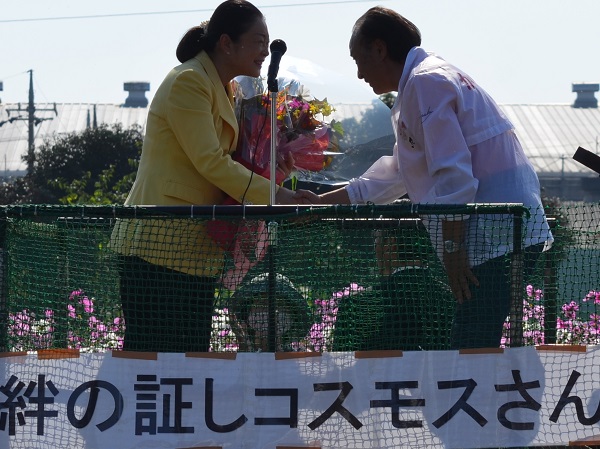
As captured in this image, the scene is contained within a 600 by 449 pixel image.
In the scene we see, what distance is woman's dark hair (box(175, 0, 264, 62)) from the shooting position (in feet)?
16.2

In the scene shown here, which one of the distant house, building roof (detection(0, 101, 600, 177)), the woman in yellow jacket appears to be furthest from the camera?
building roof (detection(0, 101, 600, 177))

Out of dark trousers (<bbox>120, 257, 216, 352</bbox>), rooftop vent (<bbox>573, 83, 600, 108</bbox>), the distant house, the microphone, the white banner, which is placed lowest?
the white banner

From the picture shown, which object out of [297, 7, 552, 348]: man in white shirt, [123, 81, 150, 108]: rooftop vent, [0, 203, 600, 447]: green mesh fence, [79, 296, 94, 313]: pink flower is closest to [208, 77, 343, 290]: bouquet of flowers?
[0, 203, 600, 447]: green mesh fence

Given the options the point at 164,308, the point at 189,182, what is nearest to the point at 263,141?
the point at 189,182

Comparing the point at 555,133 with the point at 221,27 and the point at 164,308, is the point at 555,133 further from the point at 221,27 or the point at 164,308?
the point at 164,308

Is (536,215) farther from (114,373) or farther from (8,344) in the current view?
(8,344)

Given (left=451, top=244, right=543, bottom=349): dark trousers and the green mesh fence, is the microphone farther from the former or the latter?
(left=451, top=244, right=543, bottom=349): dark trousers

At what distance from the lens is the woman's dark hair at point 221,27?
4.93 meters

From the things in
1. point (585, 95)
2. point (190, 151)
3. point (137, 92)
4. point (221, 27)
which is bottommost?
point (190, 151)

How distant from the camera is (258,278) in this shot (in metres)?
4.38

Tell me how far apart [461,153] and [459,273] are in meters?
0.42

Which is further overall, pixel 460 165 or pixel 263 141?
pixel 263 141

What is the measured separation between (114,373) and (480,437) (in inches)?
49.4

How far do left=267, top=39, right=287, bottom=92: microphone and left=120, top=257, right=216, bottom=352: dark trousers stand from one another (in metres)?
0.93
